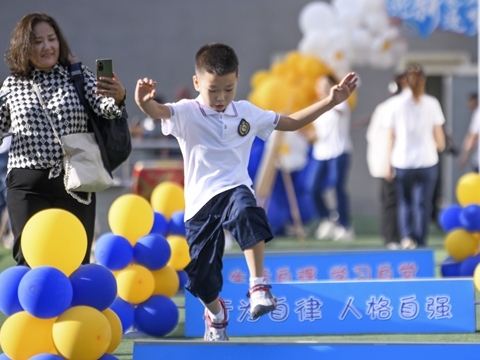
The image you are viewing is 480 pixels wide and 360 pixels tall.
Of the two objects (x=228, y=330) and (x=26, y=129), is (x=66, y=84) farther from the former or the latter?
(x=228, y=330)

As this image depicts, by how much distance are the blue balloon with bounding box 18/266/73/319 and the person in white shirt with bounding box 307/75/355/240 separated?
6.93 meters

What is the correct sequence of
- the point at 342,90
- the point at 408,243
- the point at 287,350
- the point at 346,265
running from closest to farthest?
the point at 287,350
the point at 342,90
the point at 346,265
the point at 408,243

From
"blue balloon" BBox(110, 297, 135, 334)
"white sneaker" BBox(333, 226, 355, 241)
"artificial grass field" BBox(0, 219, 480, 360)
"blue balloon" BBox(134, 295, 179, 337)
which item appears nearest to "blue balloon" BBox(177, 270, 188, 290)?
"artificial grass field" BBox(0, 219, 480, 360)

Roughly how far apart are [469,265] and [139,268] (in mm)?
2864

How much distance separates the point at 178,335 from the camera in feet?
19.8

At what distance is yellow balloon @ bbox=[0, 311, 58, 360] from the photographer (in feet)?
Result: 14.2

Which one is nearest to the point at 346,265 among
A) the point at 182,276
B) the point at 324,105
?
the point at 182,276

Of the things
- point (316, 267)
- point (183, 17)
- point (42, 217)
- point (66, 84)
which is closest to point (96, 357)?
point (42, 217)

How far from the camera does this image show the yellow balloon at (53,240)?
4.43m

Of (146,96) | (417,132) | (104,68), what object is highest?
(104,68)

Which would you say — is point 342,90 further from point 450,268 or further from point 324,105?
point 450,268

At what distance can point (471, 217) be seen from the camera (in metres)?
7.46

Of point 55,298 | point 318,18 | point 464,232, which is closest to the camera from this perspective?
point 55,298

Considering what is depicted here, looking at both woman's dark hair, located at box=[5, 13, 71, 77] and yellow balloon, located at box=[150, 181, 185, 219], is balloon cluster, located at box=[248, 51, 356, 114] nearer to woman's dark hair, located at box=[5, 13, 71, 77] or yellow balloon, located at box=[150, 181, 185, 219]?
yellow balloon, located at box=[150, 181, 185, 219]
